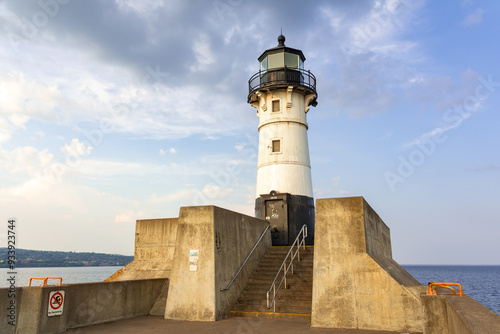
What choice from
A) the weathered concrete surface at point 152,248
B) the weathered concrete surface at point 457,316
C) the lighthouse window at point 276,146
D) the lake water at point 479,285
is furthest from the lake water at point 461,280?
the weathered concrete surface at point 457,316

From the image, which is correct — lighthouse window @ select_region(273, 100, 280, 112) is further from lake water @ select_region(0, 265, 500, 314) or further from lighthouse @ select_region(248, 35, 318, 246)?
lake water @ select_region(0, 265, 500, 314)

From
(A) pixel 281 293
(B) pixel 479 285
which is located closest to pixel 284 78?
(A) pixel 281 293

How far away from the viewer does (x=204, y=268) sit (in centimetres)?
973

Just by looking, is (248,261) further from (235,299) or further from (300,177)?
(300,177)

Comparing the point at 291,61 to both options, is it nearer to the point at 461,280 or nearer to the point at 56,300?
the point at 56,300

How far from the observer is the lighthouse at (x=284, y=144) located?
54.1 ft

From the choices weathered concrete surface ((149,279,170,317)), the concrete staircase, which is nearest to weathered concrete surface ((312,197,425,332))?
the concrete staircase

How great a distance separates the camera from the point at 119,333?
7.96 meters

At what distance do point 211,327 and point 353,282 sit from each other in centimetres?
350

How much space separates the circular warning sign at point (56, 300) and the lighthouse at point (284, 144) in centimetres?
965

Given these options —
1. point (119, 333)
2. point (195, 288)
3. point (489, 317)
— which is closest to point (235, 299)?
point (195, 288)

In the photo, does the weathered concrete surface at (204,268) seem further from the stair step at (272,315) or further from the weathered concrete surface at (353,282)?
the weathered concrete surface at (353,282)

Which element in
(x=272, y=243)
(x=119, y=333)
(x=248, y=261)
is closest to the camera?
(x=119, y=333)

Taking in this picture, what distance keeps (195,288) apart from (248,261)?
8.81 ft
